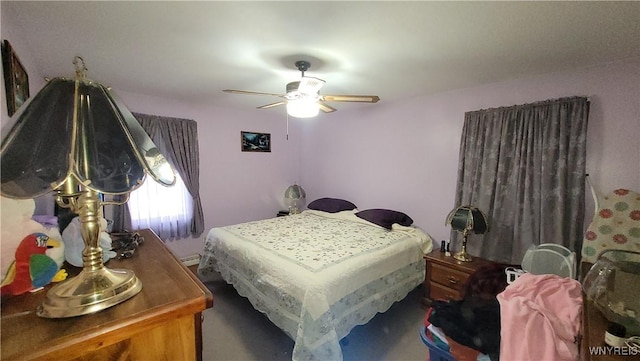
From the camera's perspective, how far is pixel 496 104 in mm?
2463

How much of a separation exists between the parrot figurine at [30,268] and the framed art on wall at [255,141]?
3.24 meters

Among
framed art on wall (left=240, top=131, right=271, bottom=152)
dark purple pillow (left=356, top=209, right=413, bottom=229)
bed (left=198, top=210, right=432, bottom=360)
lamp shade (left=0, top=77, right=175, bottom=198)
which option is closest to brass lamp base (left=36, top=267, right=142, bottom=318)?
lamp shade (left=0, top=77, right=175, bottom=198)

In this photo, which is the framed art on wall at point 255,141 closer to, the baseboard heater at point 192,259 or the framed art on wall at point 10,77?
the baseboard heater at point 192,259

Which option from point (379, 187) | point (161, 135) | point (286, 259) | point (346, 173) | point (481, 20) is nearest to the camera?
point (481, 20)

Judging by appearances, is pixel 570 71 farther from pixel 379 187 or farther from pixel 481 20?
pixel 379 187

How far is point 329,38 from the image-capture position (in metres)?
1.61

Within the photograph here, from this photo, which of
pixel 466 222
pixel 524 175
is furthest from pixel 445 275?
pixel 524 175

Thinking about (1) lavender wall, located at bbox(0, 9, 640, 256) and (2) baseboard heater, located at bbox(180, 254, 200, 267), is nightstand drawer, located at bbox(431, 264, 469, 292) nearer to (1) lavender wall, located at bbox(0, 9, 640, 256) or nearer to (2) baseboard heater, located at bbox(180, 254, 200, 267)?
(1) lavender wall, located at bbox(0, 9, 640, 256)

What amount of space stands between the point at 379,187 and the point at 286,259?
1.87m

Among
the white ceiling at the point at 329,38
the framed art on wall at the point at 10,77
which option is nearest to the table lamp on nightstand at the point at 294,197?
the white ceiling at the point at 329,38

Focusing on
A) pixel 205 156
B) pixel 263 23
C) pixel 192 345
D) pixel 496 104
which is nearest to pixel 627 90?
pixel 496 104

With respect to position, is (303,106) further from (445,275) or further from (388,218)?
(445,275)

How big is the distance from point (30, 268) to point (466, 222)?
2.65 metres

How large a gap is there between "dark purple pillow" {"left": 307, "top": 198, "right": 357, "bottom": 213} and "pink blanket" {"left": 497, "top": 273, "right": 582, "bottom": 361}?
8.09 feet
